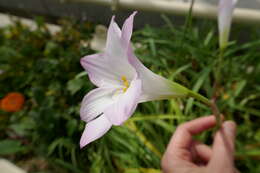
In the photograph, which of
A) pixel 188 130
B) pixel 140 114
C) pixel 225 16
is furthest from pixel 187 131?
pixel 225 16

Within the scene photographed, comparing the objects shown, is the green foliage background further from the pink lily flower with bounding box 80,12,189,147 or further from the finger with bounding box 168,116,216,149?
the pink lily flower with bounding box 80,12,189,147

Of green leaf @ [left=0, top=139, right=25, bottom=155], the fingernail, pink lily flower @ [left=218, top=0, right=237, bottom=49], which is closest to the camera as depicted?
pink lily flower @ [left=218, top=0, right=237, bottom=49]

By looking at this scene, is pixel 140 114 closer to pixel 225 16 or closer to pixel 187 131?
pixel 187 131

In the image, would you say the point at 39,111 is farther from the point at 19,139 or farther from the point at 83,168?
the point at 83,168

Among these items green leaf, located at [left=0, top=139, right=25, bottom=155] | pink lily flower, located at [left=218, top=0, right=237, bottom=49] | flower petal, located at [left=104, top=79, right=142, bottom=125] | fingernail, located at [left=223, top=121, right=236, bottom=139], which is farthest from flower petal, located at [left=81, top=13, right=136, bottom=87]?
green leaf, located at [left=0, top=139, right=25, bottom=155]

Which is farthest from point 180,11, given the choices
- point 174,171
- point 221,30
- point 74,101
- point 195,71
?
point 174,171

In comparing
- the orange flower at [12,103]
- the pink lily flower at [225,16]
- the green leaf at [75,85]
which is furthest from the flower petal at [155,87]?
the orange flower at [12,103]

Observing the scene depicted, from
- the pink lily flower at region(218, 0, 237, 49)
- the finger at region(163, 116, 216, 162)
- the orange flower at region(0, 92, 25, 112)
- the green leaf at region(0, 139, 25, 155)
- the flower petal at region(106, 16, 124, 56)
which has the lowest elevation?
the green leaf at region(0, 139, 25, 155)
